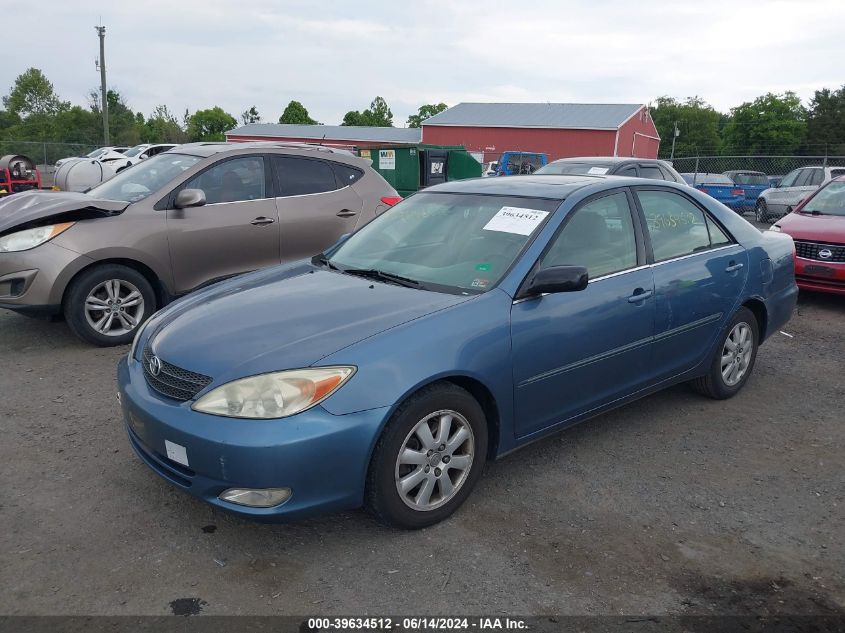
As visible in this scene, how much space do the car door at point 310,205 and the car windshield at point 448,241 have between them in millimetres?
2359

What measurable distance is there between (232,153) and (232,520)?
414 centimetres

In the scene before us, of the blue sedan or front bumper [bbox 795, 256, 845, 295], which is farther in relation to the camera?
front bumper [bbox 795, 256, 845, 295]

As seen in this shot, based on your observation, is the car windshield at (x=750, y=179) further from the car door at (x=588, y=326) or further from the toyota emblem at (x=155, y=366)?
the toyota emblem at (x=155, y=366)

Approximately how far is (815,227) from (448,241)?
20.2 feet

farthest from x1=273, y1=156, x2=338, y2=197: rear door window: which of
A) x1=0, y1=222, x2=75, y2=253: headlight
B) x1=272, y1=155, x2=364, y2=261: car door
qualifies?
x1=0, y1=222, x2=75, y2=253: headlight

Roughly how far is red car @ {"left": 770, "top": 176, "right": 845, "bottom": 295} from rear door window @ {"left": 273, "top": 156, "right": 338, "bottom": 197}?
5444 millimetres

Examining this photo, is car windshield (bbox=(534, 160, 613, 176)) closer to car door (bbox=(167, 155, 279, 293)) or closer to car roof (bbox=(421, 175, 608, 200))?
car door (bbox=(167, 155, 279, 293))

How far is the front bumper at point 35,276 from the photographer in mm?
5426

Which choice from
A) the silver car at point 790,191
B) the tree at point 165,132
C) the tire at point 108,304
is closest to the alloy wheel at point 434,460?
the tire at point 108,304

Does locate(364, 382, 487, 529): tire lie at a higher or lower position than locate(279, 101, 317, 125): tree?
lower

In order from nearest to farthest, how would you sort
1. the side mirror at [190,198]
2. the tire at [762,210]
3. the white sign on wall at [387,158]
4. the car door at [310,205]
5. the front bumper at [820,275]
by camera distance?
the side mirror at [190,198] → the car door at [310,205] → the front bumper at [820,275] → the white sign on wall at [387,158] → the tire at [762,210]

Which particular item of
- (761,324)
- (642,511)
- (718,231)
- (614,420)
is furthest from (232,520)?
(761,324)

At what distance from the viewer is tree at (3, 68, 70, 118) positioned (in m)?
73.8

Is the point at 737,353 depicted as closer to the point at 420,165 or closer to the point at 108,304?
the point at 108,304
